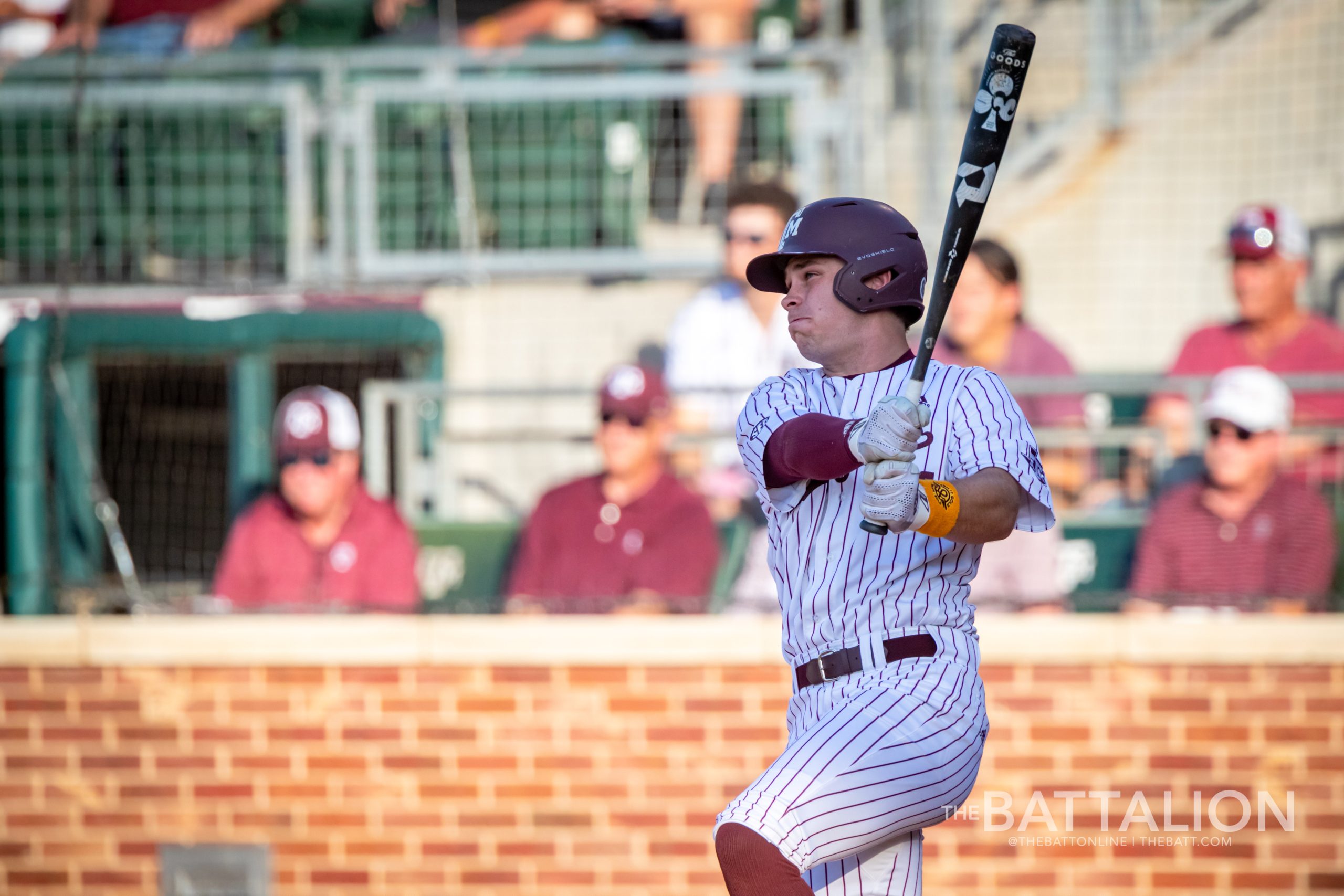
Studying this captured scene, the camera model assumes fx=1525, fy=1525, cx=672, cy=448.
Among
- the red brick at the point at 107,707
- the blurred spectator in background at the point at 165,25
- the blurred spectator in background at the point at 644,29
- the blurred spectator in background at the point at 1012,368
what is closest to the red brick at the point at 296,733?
the red brick at the point at 107,707

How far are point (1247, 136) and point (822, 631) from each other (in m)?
4.92

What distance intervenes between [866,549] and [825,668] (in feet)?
0.75

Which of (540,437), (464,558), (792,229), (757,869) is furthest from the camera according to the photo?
(540,437)

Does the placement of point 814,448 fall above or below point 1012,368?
below

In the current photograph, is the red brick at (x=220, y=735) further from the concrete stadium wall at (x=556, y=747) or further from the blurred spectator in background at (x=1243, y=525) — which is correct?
the blurred spectator in background at (x=1243, y=525)

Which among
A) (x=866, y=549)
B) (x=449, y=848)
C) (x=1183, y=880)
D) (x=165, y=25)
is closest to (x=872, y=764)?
(x=866, y=549)

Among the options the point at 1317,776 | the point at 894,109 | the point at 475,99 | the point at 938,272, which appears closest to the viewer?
the point at 938,272

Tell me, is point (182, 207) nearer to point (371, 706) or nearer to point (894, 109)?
point (371, 706)

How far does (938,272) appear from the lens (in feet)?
8.62

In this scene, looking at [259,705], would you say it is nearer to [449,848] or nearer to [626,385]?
[449,848]

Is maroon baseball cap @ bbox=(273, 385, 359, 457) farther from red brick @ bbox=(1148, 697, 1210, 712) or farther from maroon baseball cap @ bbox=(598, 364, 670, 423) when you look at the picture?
red brick @ bbox=(1148, 697, 1210, 712)

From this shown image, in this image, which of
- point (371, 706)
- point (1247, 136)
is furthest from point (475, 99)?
point (1247, 136)

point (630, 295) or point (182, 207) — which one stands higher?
point (182, 207)

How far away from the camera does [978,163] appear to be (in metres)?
2.64
